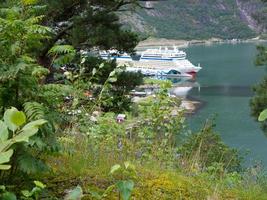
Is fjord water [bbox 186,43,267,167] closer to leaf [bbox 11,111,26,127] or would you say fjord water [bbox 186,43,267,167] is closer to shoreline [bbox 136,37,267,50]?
leaf [bbox 11,111,26,127]

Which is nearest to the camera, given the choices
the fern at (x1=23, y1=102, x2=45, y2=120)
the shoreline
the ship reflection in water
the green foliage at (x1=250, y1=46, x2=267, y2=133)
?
the fern at (x1=23, y1=102, x2=45, y2=120)

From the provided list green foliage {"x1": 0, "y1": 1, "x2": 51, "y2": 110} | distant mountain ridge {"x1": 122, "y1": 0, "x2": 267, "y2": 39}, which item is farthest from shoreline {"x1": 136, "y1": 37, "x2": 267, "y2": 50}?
green foliage {"x1": 0, "y1": 1, "x2": 51, "y2": 110}

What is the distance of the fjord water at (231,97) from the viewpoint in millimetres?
29828

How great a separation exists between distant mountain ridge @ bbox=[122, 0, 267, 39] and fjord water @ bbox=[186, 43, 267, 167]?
30580 mm

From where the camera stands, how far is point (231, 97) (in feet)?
176

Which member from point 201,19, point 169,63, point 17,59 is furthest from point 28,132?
point 201,19

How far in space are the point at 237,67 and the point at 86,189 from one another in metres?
83.1

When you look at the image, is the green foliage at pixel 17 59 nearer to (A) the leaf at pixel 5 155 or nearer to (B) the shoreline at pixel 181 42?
(A) the leaf at pixel 5 155

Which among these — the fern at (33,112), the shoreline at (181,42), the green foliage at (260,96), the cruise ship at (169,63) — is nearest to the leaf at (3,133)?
the fern at (33,112)

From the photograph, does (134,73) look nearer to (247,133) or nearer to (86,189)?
(86,189)

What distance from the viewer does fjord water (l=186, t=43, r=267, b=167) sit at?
29828 millimetres

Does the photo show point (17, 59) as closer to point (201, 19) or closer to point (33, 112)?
point (33, 112)

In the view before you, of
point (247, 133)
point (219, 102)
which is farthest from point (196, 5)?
point (247, 133)

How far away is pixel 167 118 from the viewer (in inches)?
167
